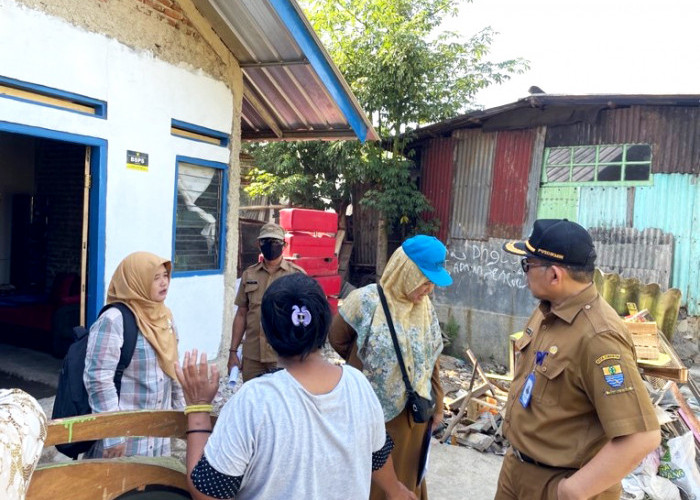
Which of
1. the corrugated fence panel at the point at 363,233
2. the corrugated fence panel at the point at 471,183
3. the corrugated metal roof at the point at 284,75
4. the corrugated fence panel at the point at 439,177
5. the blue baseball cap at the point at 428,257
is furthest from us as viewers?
the corrugated fence panel at the point at 363,233

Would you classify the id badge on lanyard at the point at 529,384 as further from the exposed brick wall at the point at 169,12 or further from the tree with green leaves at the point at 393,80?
the tree with green leaves at the point at 393,80

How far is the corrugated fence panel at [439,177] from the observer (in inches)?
393

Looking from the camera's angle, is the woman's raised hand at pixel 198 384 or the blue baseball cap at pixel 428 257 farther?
the blue baseball cap at pixel 428 257

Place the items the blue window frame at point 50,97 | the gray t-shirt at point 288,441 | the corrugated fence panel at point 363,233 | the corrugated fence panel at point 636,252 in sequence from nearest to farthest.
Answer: the gray t-shirt at point 288,441 → the blue window frame at point 50,97 → the corrugated fence panel at point 636,252 → the corrugated fence panel at point 363,233

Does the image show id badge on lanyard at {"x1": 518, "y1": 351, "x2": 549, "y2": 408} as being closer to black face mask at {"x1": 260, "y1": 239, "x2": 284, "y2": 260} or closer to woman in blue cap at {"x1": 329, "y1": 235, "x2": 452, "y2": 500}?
woman in blue cap at {"x1": 329, "y1": 235, "x2": 452, "y2": 500}

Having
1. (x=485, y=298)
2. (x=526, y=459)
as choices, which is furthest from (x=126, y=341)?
(x=485, y=298)

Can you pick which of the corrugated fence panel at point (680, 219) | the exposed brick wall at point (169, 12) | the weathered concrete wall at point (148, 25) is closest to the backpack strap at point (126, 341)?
the weathered concrete wall at point (148, 25)

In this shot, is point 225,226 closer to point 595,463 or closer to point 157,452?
point 157,452

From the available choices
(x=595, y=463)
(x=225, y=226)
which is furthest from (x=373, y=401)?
(x=225, y=226)

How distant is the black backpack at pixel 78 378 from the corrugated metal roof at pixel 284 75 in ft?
10.7

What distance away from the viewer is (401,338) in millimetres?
2590

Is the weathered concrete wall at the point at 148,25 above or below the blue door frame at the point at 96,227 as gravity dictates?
above

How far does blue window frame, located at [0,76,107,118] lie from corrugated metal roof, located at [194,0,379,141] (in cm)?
152

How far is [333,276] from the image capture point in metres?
9.08
